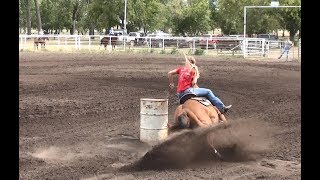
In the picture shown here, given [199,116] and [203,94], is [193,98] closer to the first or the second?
[203,94]

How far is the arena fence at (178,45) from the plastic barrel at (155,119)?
2849 cm

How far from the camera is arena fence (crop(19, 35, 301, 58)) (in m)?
39.1

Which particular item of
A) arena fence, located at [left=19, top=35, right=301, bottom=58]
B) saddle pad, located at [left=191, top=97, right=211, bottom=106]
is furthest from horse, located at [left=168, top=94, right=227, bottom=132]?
arena fence, located at [left=19, top=35, right=301, bottom=58]

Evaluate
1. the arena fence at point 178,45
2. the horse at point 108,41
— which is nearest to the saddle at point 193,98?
the arena fence at point 178,45

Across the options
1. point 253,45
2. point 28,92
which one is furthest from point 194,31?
point 28,92

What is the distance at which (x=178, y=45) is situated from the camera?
4350 cm

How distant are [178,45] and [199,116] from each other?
113 feet

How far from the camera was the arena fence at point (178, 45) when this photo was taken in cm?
3906

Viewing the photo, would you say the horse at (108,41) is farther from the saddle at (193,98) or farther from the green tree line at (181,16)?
the saddle at (193,98)

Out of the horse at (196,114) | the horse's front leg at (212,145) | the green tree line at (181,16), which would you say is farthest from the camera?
the green tree line at (181,16)

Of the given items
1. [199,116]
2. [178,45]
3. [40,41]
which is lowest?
[199,116]

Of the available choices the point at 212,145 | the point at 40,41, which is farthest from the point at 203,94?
the point at 40,41

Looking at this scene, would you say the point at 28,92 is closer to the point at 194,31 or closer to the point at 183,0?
the point at 194,31

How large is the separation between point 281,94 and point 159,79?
5475 millimetres
